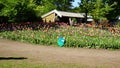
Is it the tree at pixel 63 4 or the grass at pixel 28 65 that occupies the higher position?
the tree at pixel 63 4

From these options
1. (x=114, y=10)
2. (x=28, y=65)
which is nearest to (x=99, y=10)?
(x=114, y=10)

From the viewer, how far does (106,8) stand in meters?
50.6

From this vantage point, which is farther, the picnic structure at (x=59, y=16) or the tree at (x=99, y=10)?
the picnic structure at (x=59, y=16)

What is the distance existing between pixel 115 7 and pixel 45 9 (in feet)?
53.3

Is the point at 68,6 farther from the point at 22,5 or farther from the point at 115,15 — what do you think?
the point at 22,5

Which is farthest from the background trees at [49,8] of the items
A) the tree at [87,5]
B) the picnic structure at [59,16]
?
A: the picnic structure at [59,16]

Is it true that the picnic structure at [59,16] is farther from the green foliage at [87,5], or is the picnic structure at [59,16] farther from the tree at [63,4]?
the tree at [63,4]

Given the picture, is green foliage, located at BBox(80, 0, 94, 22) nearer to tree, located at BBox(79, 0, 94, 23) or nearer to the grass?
tree, located at BBox(79, 0, 94, 23)

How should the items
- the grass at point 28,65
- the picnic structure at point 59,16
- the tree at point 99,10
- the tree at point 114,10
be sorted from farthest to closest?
the tree at point 114,10 < the picnic structure at point 59,16 < the tree at point 99,10 < the grass at point 28,65

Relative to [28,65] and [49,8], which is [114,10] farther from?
[28,65]

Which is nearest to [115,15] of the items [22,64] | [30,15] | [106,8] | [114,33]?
[106,8]

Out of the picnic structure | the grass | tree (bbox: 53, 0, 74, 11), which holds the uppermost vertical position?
tree (bbox: 53, 0, 74, 11)

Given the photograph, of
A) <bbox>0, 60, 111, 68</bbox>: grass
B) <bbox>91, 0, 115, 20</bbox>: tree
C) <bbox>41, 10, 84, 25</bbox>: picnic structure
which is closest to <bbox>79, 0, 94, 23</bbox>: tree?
<bbox>91, 0, 115, 20</bbox>: tree

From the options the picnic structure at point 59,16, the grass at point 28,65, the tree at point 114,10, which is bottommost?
the grass at point 28,65
